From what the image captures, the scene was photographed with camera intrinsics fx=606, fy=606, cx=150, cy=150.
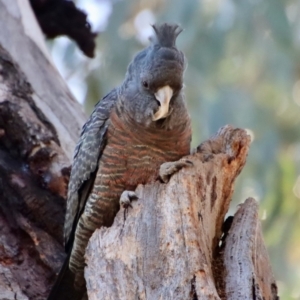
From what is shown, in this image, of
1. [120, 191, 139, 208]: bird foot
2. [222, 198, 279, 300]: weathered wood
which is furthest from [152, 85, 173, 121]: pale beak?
[222, 198, 279, 300]: weathered wood

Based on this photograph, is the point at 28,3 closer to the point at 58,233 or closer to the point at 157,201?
the point at 58,233

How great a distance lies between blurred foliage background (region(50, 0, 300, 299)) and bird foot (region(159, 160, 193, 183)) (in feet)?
8.63

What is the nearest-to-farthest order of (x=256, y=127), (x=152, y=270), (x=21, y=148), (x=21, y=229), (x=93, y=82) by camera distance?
(x=152, y=270) → (x=21, y=229) → (x=21, y=148) → (x=256, y=127) → (x=93, y=82)

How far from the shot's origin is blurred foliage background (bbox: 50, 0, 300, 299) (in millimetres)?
5430

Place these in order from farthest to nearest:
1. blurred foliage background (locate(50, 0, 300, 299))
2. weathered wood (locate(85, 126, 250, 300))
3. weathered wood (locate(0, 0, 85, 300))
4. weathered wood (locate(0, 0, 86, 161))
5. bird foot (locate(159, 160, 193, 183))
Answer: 1. blurred foliage background (locate(50, 0, 300, 299))
2. weathered wood (locate(0, 0, 86, 161))
3. weathered wood (locate(0, 0, 85, 300))
4. bird foot (locate(159, 160, 193, 183))
5. weathered wood (locate(85, 126, 250, 300))

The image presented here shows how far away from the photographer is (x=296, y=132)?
5832 millimetres

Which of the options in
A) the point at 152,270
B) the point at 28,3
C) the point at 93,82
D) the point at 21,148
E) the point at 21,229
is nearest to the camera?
the point at 152,270

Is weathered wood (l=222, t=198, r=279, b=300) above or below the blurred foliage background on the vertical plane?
below

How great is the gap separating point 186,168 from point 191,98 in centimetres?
339

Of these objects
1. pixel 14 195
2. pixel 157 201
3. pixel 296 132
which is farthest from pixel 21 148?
pixel 296 132

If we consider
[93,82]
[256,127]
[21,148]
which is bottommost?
[21,148]

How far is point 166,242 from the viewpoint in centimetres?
223

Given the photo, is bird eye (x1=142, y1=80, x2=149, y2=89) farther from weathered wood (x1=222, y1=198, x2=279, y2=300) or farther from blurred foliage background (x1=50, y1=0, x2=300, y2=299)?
blurred foliage background (x1=50, y1=0, x2=300, y2=299)

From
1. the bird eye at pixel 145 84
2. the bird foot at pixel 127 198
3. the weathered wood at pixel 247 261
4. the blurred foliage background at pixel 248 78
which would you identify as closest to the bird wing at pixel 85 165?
the bird eye at pixel 145 84
